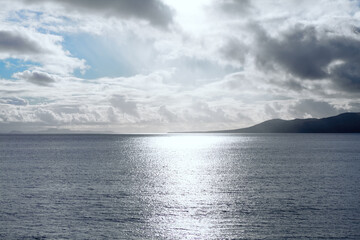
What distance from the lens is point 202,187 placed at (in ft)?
186

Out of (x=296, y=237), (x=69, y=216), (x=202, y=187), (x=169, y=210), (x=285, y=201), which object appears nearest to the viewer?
(x=296, y=237)

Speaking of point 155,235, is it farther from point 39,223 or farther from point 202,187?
point 202,187

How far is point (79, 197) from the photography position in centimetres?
4741

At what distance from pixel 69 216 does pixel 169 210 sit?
1191 centimetres

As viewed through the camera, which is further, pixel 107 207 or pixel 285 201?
pixel 285 201

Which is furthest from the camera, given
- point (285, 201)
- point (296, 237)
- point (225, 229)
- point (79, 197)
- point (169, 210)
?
point (79, 197)

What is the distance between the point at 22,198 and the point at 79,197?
26.4 feet

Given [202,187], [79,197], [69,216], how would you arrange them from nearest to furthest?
[69,216]
[79,197]
[202,187]

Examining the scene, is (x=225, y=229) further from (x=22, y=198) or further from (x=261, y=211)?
(x=22, y=198)

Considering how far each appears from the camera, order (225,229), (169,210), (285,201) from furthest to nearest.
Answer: (285,201), (169,210), (225,229)

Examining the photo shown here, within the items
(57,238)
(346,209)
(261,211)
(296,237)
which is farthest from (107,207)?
(346,209)

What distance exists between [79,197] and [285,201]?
29903 millimetres

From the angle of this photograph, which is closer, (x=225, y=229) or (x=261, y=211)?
(x=225, y=229)

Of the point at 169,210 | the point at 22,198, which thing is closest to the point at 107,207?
the point at 169,210
